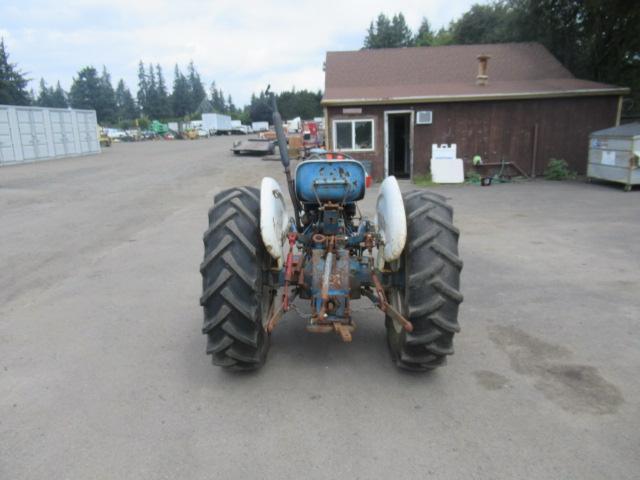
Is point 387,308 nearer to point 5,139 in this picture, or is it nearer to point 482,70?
point 482,70

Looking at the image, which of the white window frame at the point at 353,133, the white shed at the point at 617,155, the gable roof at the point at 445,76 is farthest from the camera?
the white window frame at the point at 353,133

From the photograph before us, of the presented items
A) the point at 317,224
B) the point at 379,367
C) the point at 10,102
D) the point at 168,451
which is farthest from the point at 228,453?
the point at 10,102

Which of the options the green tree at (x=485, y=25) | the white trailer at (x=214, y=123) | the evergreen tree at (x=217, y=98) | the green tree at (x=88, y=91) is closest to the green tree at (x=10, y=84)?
the white trailer at (x=214, y=123)

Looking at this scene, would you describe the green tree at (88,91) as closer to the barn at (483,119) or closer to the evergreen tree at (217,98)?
the evergreen tree at (217,98)

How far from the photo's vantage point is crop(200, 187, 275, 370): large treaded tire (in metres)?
3.30

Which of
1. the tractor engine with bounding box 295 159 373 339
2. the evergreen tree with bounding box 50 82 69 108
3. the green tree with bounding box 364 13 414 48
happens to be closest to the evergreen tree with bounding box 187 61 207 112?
the evergreen tree with bounding box 50 82 69 108

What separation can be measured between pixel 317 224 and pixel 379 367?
4.37ft

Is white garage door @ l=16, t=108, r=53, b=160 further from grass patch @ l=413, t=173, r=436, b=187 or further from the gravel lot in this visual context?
the gravel lot

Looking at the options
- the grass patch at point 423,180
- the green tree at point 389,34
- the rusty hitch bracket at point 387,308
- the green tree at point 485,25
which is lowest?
the grass patch at point 423,180

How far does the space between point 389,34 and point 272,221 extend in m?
53.5

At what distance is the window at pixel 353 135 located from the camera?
15.1 metres

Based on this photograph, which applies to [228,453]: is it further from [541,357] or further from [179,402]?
[541,357]

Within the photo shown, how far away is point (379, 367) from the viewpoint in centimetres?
377

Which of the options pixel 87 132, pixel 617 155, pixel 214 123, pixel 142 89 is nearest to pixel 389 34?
pixel 214 123
